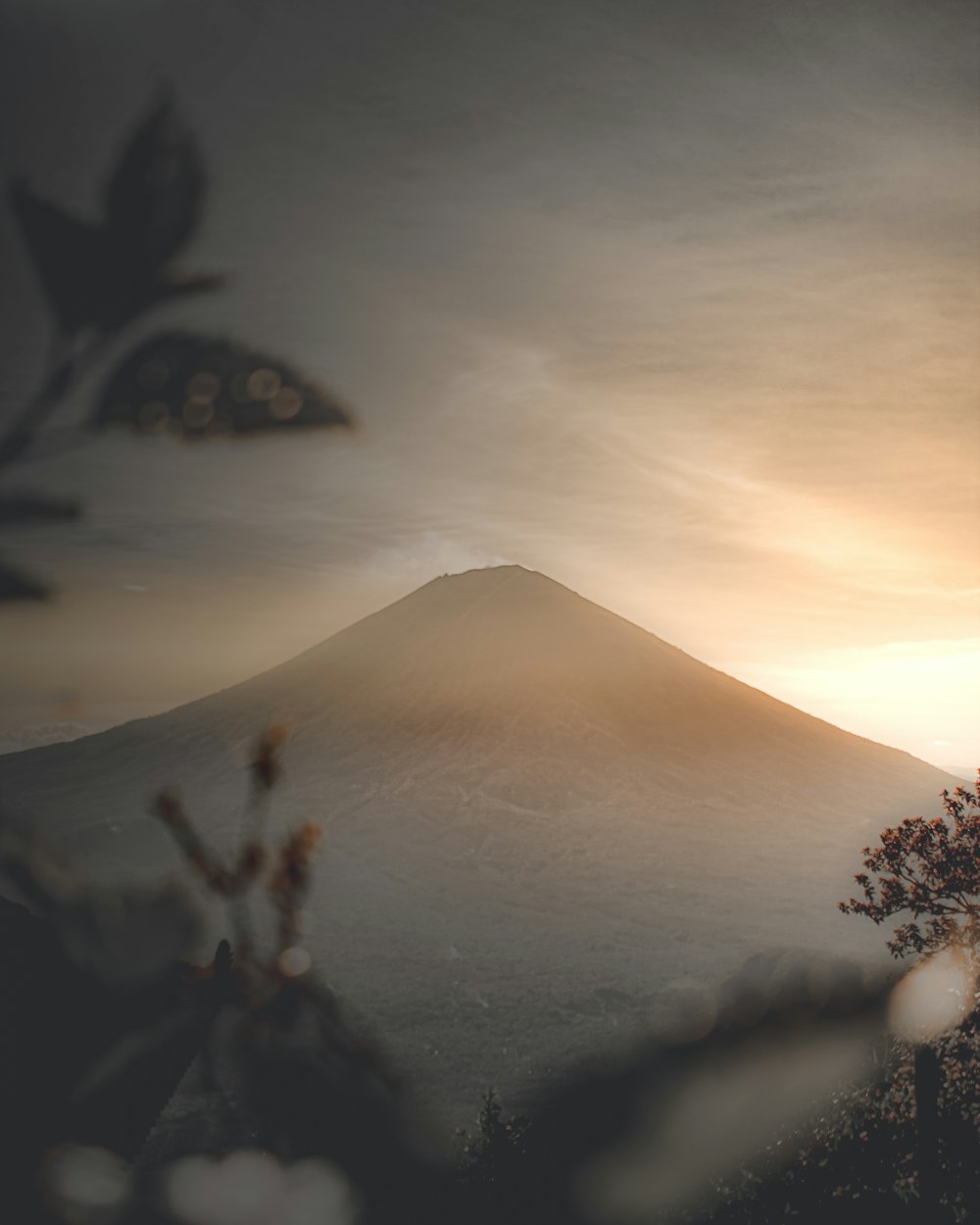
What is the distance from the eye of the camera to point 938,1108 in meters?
8.50

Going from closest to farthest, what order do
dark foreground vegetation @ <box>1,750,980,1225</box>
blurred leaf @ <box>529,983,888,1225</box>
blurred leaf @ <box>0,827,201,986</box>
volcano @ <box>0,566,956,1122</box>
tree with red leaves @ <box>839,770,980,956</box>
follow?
blurred leaf @ <box>0,827,201,986</box>
dark foreground vegetation @ <box>1,750,980,1225</box>
tree with red leaves @ <box>839,770,980,956</box>
blurred leaf @ <box>529,983,888,1225</box>
volcano @ <box>0,566,956,1122</box>

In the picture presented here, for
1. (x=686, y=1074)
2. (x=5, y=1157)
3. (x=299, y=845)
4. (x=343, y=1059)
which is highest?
(x=299, y=845)

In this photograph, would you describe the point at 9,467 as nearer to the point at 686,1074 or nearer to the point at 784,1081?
the point at 784,1081

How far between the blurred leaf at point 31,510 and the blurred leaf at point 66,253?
0.23 meters

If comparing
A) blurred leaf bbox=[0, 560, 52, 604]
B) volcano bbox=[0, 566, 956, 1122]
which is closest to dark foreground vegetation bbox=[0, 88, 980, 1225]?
blurred leaf bbox=[0, 560, 52, 604]

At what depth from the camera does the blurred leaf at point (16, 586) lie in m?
1.14

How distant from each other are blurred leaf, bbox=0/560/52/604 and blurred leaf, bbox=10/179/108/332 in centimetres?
34

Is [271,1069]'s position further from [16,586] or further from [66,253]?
[66,253]

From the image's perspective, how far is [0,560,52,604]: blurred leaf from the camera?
1.14m

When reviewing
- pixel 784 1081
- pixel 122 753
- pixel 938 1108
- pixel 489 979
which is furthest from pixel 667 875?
pixel 122 753

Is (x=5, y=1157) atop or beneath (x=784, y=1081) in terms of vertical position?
atop

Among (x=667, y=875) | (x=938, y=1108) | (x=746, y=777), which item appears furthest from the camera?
(x=746, y=777)

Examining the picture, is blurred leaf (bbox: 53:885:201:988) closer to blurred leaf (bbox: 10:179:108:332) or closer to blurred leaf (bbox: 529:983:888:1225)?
blurred leaf (bbox: 10:179:108:332)

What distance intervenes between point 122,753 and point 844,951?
84603 millimetres
